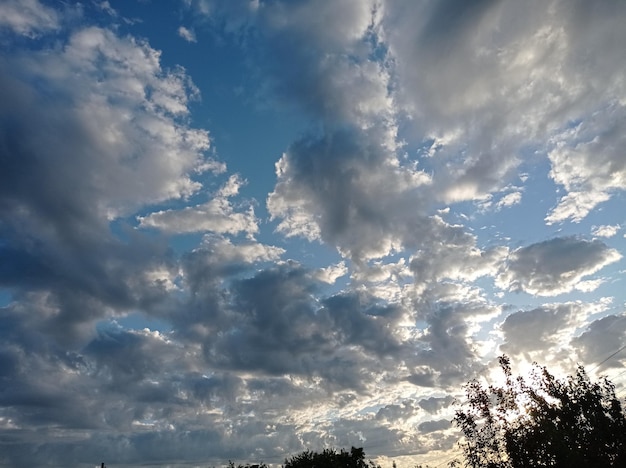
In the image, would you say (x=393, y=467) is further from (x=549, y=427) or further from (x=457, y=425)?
(x=549, y=427)

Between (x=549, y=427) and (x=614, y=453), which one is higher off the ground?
(x=549, y=427)

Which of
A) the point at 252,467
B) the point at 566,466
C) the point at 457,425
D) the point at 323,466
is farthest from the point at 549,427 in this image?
the point at 252,467

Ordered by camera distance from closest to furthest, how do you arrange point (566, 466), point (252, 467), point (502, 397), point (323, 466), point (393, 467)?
point (566, 466) < point (502, 397) < point (323, 466) < point (252, 467) < point (393, 467)

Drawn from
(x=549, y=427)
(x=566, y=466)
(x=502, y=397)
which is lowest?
(x=566, y=466)

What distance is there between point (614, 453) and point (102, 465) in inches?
2626

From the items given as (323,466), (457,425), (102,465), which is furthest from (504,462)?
(102,465)

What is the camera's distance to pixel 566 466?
32750 millimetres

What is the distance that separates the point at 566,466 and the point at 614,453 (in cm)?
468

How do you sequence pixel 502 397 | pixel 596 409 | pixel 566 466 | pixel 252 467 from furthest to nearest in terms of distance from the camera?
pixel 252 467 → pixel 502 397 → pixel 596 409 → pixel 566 466

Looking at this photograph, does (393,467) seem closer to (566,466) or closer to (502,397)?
(502,397)

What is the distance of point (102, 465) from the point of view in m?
69.2

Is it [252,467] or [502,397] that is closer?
[502,397]

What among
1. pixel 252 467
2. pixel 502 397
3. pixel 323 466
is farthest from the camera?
pixel 252 467

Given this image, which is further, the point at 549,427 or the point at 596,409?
the point at 596,409
